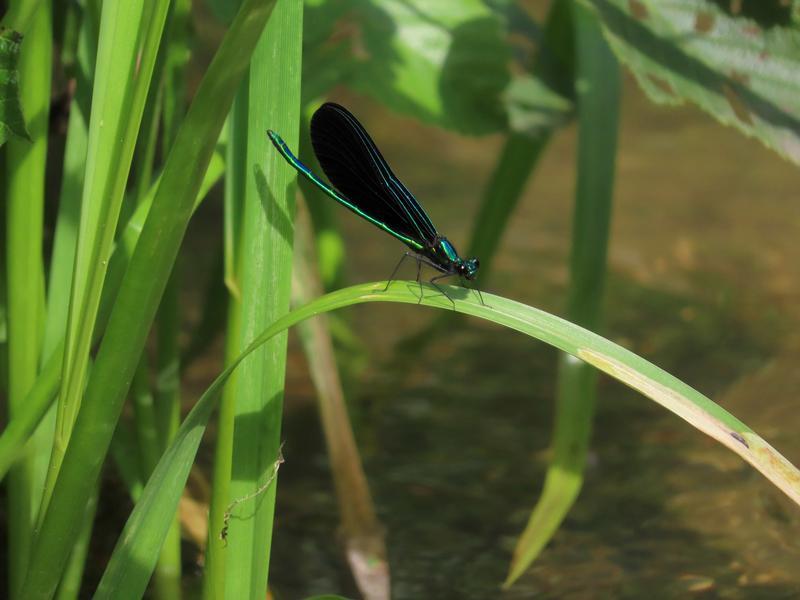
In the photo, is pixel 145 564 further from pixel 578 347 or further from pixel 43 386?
pixel 578 347

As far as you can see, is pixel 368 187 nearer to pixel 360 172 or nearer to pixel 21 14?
pixel 360 172

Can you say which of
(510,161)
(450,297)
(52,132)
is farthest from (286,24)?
(510,161)

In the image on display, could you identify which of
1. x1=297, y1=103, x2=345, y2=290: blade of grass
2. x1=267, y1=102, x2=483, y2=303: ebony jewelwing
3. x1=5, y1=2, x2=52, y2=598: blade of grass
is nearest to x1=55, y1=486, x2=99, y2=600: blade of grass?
x1=5, y1=2, x2=52, y2=598: blade of grass

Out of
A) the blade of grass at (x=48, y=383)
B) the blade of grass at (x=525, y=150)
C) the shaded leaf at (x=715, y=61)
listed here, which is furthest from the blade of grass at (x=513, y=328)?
the blade of grass at (x=525, y=150)

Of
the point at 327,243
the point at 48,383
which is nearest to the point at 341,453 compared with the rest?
the point at 48,383

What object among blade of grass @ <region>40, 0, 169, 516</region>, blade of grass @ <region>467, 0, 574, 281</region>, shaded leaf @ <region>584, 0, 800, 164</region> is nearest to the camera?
blade of grass @ <region>40, 0, 169, 516</region>

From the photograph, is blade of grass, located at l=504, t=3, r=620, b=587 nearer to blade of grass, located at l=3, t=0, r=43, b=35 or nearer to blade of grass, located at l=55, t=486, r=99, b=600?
blade of grass, located at l=55, t=486, r=99, b=600
